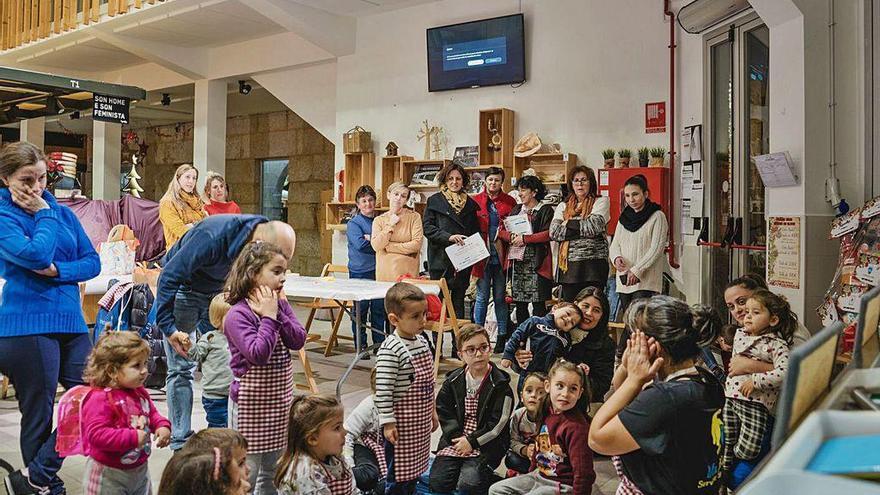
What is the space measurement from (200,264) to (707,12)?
4388 mm

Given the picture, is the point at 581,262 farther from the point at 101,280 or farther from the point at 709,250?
the point at 101,280

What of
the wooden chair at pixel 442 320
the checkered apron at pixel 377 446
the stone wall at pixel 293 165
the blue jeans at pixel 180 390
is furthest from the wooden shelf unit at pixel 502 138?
the stone wall at pixel 293 165

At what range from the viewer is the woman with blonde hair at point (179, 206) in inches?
197

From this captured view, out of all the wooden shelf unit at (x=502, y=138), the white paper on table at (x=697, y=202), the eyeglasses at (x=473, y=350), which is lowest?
the eyeglasses at (x=473, y=350)

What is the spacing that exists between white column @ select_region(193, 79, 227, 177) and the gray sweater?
24.7ft

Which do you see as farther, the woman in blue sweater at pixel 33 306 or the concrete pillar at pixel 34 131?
the concrete pillar at pixel 34 131

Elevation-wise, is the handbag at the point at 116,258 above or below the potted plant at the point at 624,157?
below

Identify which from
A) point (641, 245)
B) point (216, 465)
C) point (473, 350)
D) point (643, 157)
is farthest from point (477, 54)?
point (216, 465)

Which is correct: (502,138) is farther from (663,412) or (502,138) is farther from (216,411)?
(663,412)

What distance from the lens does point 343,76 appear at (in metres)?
9.13

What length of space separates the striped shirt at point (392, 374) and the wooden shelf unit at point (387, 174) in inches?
224

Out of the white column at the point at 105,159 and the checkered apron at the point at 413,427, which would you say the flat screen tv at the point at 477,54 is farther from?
the white column at the point at 105,159

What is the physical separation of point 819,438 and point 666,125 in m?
6.25

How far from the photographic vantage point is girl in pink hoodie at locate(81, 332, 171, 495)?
2.17 m
